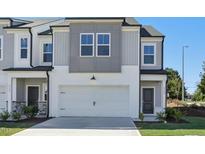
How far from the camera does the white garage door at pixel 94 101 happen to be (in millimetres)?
27297

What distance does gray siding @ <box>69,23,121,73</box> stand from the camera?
87.5 ft

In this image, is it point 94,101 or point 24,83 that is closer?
point 94,101

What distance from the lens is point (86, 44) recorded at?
26.9 meters

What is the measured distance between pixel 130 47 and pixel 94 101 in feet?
14.6

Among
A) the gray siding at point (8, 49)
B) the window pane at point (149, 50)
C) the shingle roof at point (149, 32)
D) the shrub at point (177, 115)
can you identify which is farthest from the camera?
the shingle roof at point (149, 32)

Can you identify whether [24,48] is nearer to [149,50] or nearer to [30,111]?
[30,111]

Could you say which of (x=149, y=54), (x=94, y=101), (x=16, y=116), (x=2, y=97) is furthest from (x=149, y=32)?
(x=16, y=116)

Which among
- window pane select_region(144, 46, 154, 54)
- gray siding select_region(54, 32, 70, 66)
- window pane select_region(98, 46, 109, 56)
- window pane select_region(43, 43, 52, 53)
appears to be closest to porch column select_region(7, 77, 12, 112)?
gray siding select_region(54, 32, 70, 66)

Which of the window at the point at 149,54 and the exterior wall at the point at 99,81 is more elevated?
the window at the point at 149,54

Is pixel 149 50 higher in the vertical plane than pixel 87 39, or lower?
lower

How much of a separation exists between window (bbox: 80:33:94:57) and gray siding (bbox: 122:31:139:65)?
214 centimetres

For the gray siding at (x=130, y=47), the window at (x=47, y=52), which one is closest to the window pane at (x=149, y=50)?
the gray siding at (x=130, y=47)

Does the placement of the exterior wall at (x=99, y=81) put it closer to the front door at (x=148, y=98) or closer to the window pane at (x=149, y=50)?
the front door at (x=148, y=98)
